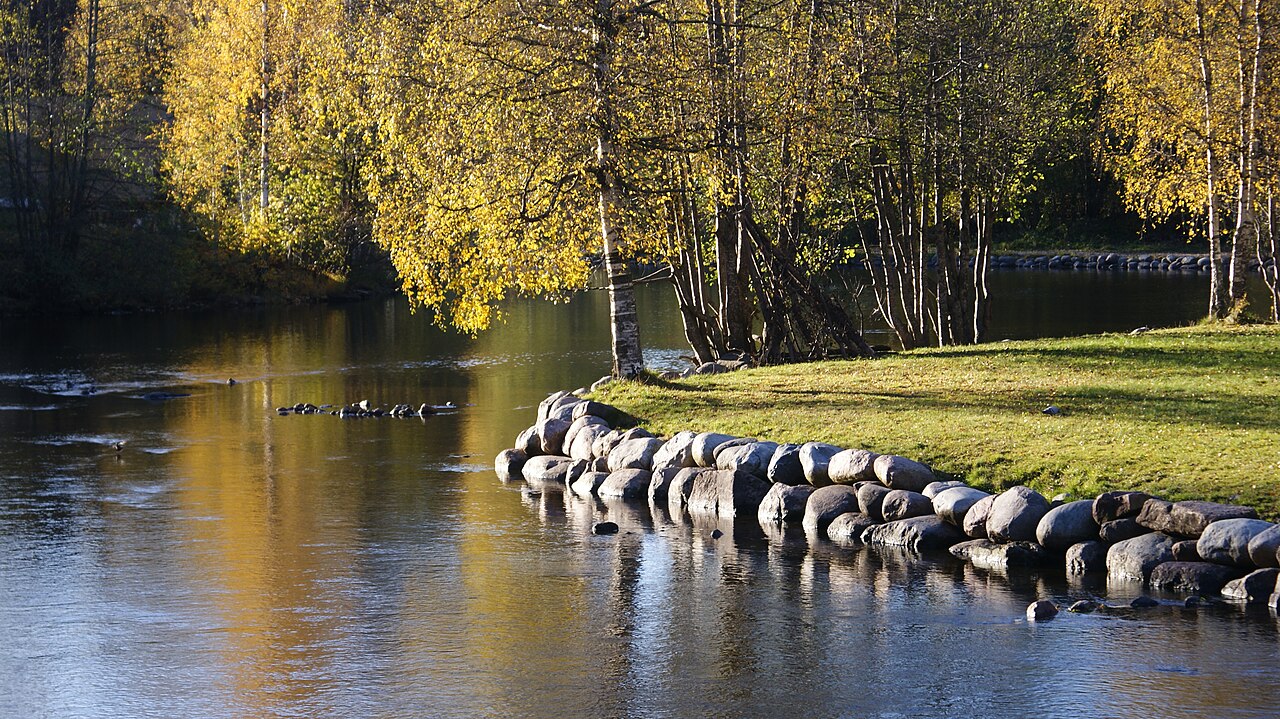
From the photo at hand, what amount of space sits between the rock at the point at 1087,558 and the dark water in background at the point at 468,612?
240mm

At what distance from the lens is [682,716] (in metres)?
9.89

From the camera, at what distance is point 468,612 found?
12734 millimetres

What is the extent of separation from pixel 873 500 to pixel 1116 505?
2.86 metres

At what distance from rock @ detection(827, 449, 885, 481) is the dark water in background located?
44.1 inches

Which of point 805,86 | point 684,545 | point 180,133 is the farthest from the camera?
point 180,133

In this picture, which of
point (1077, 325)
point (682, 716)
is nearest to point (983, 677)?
point (682, 716)

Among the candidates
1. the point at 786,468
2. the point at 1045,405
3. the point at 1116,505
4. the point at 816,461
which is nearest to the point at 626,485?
the point at 786,468

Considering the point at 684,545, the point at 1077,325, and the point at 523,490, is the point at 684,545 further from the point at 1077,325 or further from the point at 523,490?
the point at 1077,325

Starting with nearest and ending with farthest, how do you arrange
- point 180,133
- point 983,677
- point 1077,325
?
point 983,677 → point 1077,325 → point 180,133

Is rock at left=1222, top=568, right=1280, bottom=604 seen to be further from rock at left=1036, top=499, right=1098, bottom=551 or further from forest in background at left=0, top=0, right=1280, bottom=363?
forest in background at left=0, top=0, right=1280, bottom=363

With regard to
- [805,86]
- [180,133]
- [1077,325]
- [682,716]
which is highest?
[180,133]

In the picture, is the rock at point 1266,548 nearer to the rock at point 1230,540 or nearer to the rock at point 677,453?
the rock at point 1230,540

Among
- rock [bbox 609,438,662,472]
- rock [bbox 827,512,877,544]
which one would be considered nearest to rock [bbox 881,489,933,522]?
rock [bbox 827,512,877,544]

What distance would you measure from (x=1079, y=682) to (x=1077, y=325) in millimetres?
33435
